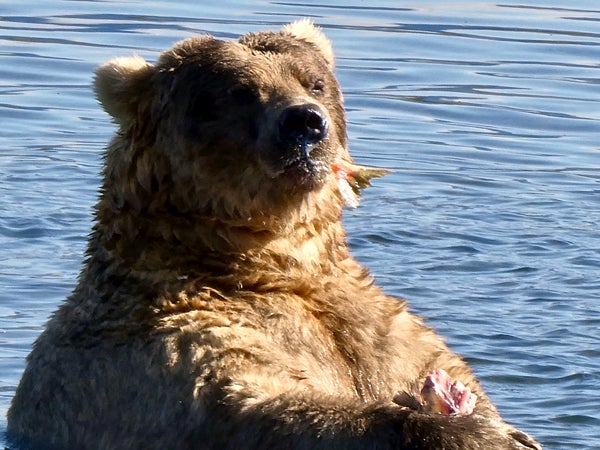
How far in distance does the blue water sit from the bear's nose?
2.09 meters

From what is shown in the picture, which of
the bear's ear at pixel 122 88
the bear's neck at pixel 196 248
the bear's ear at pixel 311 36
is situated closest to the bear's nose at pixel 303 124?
the bear's neck at pixel 196 248

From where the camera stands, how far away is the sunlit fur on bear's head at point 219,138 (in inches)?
270

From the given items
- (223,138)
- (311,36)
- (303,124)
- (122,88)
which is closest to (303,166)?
(303,124)

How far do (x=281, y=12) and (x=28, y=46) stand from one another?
2710 mm

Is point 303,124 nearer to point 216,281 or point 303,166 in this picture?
point 303,166

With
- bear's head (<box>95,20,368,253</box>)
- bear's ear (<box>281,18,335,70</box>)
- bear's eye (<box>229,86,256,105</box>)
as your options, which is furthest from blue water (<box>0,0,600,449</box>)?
bear's ear (<box>281,18,335,70</box>)

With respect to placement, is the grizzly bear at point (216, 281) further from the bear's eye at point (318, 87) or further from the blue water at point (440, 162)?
the blue water at point (440, 162)

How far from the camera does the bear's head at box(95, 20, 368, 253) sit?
22.3 ft

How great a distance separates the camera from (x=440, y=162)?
1328cm

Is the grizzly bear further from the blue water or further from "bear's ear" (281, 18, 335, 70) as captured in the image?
the blue water

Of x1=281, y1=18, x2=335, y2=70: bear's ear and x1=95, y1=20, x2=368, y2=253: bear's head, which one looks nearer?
x1=95, y1=20, x2=368, y2=253: bear's head

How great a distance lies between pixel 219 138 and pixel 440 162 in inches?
253

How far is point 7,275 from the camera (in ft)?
34.0

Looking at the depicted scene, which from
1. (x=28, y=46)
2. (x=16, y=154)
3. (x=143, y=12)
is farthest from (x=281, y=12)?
(x=16, y=154)
